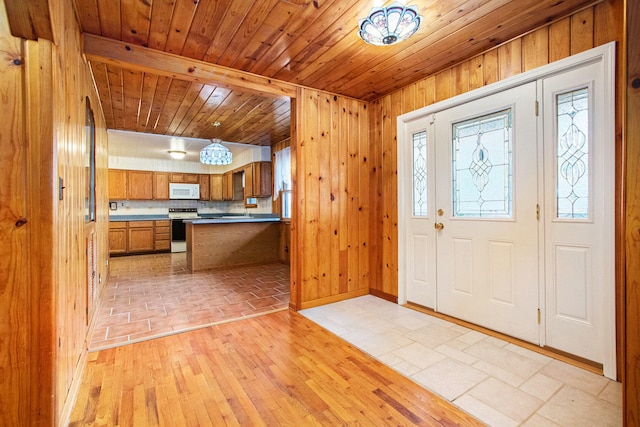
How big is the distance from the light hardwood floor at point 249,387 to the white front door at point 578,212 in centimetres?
118

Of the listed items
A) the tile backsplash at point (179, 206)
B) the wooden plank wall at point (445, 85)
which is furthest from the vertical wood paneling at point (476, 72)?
the tile backsplash at point (179, 206)

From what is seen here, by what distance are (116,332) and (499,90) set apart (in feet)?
12.8

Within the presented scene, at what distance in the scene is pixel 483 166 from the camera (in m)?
2.60

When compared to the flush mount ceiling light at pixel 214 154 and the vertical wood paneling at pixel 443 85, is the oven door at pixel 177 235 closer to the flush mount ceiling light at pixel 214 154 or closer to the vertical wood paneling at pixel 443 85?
the flush mount ceiling light at pixel 214 154

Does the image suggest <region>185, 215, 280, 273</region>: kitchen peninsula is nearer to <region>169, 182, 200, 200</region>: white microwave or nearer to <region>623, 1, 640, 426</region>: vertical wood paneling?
<region>169, 182, 200, 200</region>: white microwave

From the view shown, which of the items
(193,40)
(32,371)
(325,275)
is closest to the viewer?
(32,371)

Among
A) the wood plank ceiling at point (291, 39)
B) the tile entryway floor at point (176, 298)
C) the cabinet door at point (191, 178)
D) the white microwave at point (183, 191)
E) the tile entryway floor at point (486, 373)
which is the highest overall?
the wood plank ceiling at point (291, 39)

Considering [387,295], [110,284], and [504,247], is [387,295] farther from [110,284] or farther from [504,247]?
[110,284]

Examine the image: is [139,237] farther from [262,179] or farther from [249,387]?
[249,387]

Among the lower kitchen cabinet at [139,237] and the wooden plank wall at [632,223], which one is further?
the lower kitchen cabinet at [139,237]

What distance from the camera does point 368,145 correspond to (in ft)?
12.2

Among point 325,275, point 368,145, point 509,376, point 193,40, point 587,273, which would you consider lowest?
point 509,376

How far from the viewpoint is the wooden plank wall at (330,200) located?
3219 mm

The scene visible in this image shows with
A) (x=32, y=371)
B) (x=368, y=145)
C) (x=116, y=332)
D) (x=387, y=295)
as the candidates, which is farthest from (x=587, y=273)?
(x=116, y=332)
